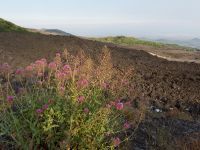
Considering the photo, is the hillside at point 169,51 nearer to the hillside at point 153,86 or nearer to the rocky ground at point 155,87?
the rocky ground at point 155,87

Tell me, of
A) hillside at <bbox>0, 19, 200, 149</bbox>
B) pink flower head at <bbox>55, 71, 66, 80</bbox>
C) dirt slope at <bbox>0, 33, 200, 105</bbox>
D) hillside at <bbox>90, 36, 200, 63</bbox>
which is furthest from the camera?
hillside at <bbox>90, 36, 200, 63</bbox>

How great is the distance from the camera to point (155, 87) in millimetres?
14359

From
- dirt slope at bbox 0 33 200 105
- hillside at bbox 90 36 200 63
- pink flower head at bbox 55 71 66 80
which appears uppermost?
pink flower head at bbox 55 71 66 80

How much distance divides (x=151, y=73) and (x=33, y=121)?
37.5 feet

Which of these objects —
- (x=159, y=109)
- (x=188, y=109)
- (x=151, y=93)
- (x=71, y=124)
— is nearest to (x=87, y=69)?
(x=71, y=124)

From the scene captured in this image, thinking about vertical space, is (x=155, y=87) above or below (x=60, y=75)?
below

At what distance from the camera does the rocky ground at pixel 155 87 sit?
7.18m

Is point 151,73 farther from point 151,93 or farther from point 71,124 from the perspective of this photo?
point 71,124

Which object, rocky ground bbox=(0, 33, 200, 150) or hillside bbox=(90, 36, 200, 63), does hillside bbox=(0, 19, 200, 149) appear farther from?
hillside bbox=(90, 36, 200, 63)

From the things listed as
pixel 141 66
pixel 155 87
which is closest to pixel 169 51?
pixel 141 66

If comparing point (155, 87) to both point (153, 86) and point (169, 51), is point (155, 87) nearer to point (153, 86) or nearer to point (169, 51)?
point (153, 86)

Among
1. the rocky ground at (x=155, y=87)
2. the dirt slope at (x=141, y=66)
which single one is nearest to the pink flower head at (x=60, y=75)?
the rocky ground at (x=155, y=87)

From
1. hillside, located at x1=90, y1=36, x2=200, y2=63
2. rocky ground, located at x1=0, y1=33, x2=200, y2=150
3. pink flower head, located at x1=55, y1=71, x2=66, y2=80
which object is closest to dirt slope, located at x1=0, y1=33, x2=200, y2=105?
rocky ground, located at x1=0, y1=33, x2=200, y2=150

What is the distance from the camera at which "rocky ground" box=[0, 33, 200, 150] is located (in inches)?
283
